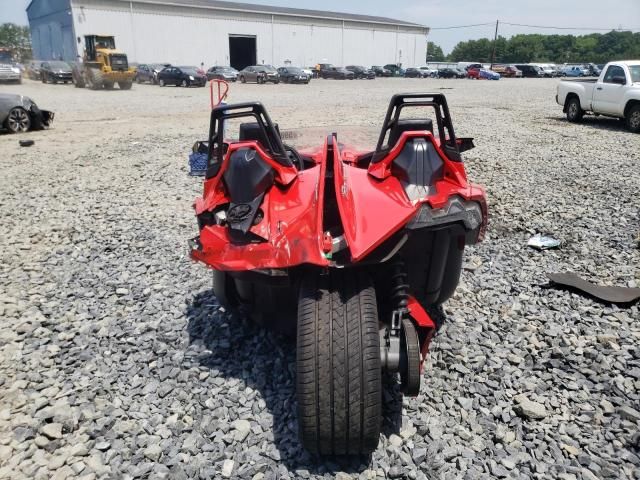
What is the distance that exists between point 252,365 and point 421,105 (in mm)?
2154

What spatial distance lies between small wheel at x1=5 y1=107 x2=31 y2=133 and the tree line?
81.2m

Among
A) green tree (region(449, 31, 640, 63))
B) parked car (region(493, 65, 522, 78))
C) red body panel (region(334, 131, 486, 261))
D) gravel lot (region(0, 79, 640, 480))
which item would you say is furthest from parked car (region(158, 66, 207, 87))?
green tree (region(449, 31, 640, 63))

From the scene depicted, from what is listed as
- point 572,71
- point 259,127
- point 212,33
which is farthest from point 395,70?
point 259,127

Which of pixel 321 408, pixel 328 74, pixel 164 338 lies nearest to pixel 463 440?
pixel 321 408

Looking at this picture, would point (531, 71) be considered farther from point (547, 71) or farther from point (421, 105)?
point (421, 105)

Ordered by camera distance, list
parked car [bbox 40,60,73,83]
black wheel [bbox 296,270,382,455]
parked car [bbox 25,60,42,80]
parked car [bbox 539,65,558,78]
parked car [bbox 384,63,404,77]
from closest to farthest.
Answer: black wheel [bbox 296,270,382,455] → parked car [bbox 40,60,73,83] → parked car [bbox 25,60,42,80] → parked car [bbox 539,65,558,78] → parked car [bbox 384,63,404,77]

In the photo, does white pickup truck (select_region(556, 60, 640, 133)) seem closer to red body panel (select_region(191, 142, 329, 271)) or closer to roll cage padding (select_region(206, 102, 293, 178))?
roll cage padding (select_region(206, 102, 293, 178))

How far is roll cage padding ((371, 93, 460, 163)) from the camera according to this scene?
338 cm

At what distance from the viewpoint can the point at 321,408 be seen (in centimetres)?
242

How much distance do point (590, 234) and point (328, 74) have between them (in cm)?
4762

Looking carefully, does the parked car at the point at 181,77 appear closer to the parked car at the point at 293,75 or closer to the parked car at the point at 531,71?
the parked car at the point at 293,75

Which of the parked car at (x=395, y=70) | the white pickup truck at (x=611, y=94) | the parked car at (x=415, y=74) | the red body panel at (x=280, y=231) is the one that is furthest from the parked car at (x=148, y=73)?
the red body panel at (x=280, y=231)

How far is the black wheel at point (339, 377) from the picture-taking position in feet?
7.88

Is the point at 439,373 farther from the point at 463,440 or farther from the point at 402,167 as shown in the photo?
the point at 402,167
